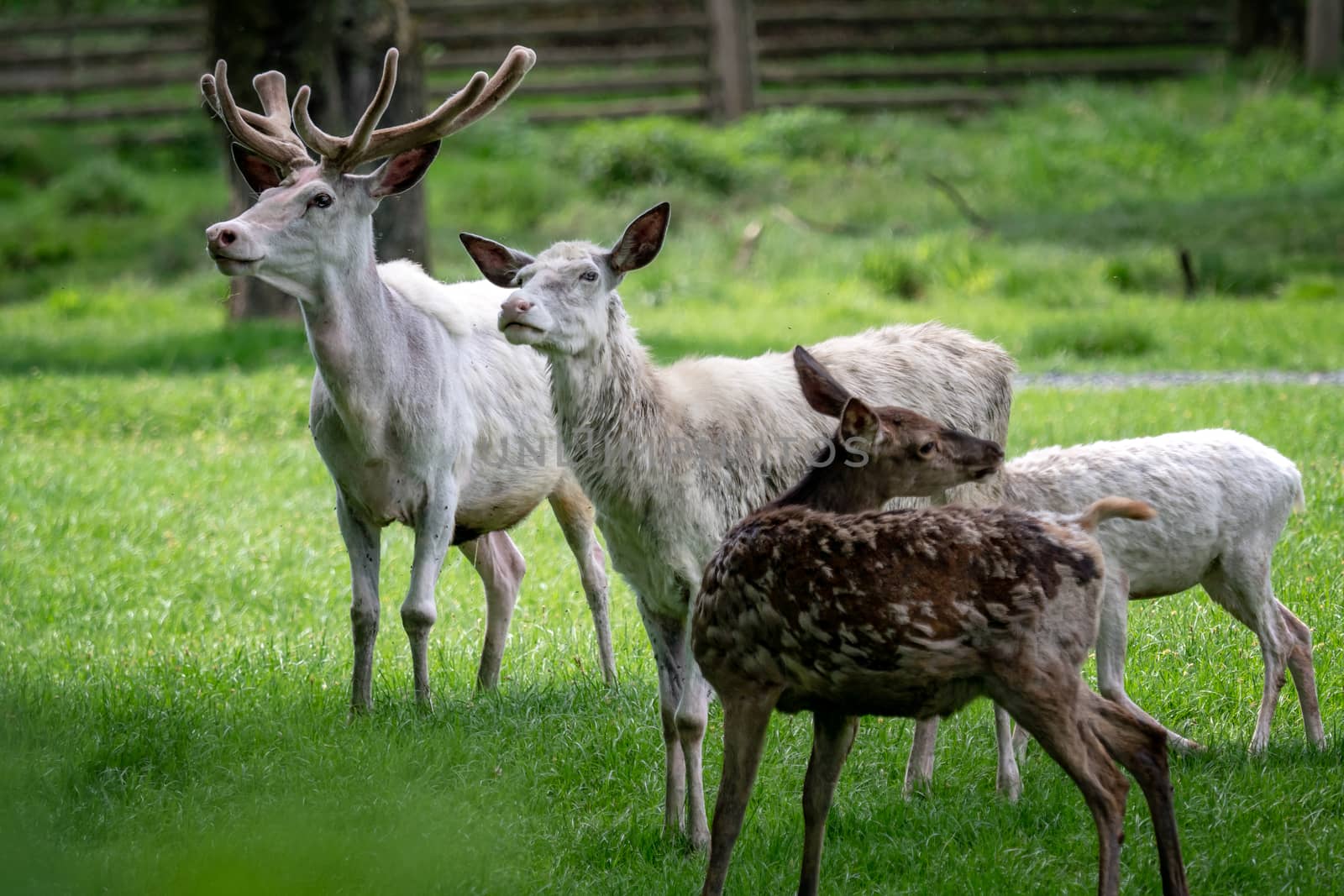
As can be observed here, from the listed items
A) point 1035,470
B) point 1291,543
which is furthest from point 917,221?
point 1035,470

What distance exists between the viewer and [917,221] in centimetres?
1927

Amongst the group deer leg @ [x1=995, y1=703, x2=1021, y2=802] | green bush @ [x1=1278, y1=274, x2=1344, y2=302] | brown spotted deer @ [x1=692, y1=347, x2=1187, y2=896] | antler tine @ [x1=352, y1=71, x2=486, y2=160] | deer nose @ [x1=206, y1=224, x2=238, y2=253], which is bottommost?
green bush @ [x1=1278, y1=274, x2=1344, y2=302]

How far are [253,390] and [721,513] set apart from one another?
7737 millimetres

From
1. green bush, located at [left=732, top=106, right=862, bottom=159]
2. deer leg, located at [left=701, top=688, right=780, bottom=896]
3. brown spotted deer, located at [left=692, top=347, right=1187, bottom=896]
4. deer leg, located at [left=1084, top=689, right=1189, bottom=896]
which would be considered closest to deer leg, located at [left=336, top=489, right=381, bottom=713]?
brown spotted deer, located at [left=692, top=347, right=1187, bottom=896]

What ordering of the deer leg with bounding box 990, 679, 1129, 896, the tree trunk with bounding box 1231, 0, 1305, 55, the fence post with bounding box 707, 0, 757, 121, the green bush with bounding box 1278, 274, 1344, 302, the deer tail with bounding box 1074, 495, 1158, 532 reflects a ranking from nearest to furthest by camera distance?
the deer leg with bounding box 990, 679, 1129, 896 → the deer tail with bounding box 1074, 495, 1158, 532 → the green bush with bounding box 1278, 274, 1344, 302 → the fence post with bounding box 707, 0, 757, 121 → the tree trunk with bounding box 1231, 0, 1305, 55

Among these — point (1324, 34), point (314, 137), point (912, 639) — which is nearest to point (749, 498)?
point (912, 639)

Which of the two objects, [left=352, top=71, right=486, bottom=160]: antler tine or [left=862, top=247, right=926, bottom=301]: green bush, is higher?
[left=352, top=71, right=486, bottom=160]: antler tine

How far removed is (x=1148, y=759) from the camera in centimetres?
448

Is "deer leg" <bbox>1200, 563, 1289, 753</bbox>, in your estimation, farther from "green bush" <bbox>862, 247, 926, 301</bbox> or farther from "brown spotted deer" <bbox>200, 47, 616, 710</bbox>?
"green bush" <bbox>862, 247, 926, 301</bbox>

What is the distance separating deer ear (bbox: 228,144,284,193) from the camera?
6.63 meters

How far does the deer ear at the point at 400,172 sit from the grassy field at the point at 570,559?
211cm

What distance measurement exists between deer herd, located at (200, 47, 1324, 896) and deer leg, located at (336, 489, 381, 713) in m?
0.01

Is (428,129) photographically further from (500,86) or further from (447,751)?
(447,751)

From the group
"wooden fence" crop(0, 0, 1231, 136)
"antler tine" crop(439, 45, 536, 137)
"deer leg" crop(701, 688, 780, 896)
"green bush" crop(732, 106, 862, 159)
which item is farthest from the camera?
"wooden fence" crop(0, 0, 1231, 136)
